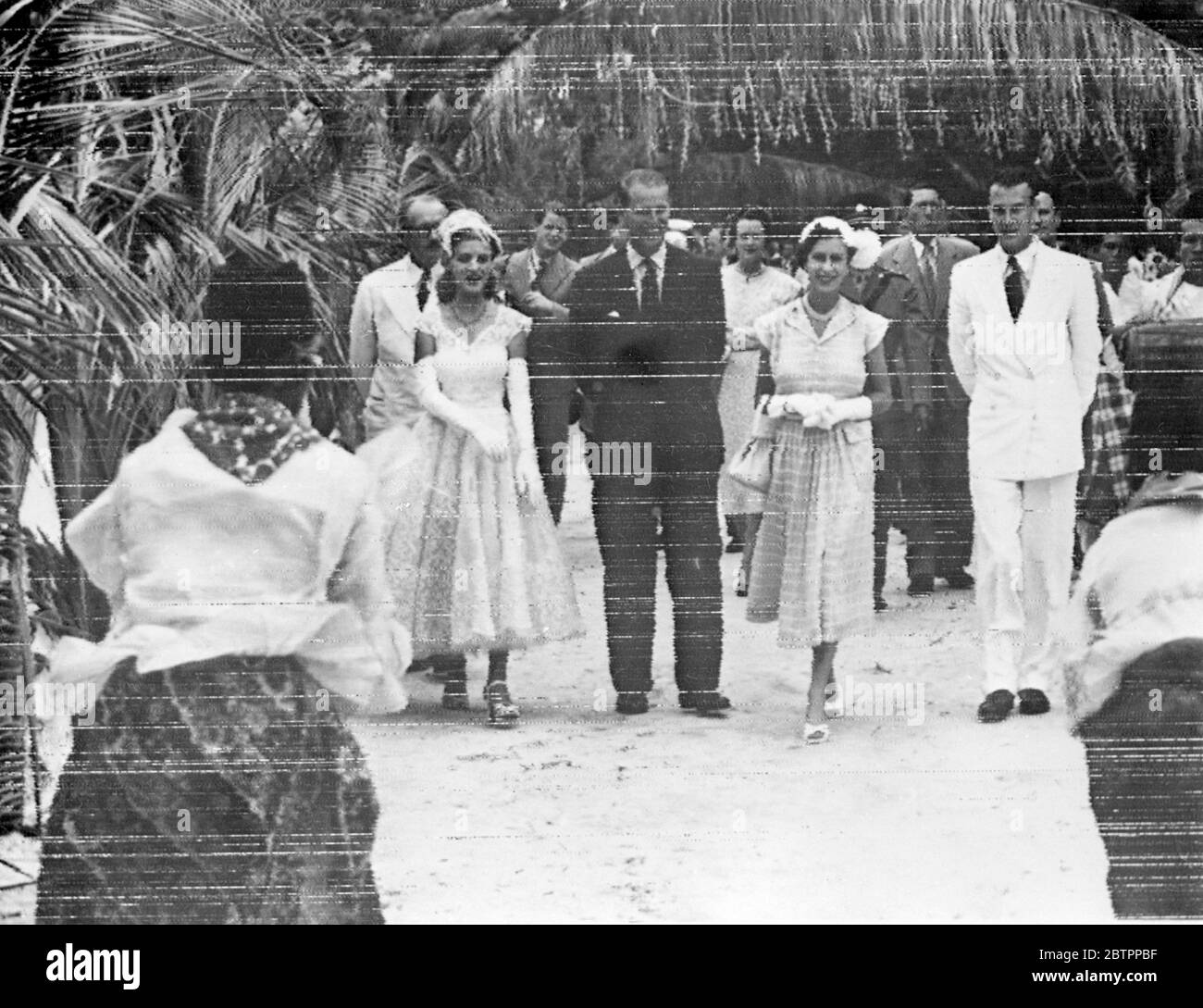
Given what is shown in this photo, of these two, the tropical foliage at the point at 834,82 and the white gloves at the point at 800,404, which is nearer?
the tropical foliage at the point at 834,82

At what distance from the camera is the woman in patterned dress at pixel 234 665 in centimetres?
419

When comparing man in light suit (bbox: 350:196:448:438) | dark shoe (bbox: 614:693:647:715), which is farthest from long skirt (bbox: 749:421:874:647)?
man in light suit (bbox: 350:196:448:438)

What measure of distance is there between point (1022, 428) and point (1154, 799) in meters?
0.92

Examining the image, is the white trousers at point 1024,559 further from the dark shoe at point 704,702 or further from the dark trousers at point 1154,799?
the dark shoe at point 704,702

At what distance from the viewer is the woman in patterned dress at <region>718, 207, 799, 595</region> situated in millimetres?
4500

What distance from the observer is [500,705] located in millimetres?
4613

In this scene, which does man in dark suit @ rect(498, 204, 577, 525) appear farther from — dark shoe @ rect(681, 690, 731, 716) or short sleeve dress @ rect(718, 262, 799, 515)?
dark shoe @ rect(681, 690, 731, 716)

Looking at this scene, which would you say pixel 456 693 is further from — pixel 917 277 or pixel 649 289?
pixel 917 277

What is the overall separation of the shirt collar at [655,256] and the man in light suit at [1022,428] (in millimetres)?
676

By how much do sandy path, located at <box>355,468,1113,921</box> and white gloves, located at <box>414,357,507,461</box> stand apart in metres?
0.21

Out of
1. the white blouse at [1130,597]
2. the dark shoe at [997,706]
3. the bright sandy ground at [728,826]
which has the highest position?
the white blouse at [1130,597]

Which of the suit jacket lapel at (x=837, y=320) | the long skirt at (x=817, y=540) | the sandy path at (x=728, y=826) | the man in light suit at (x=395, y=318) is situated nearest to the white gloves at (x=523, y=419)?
the sandy path at (x=728, y=826)
